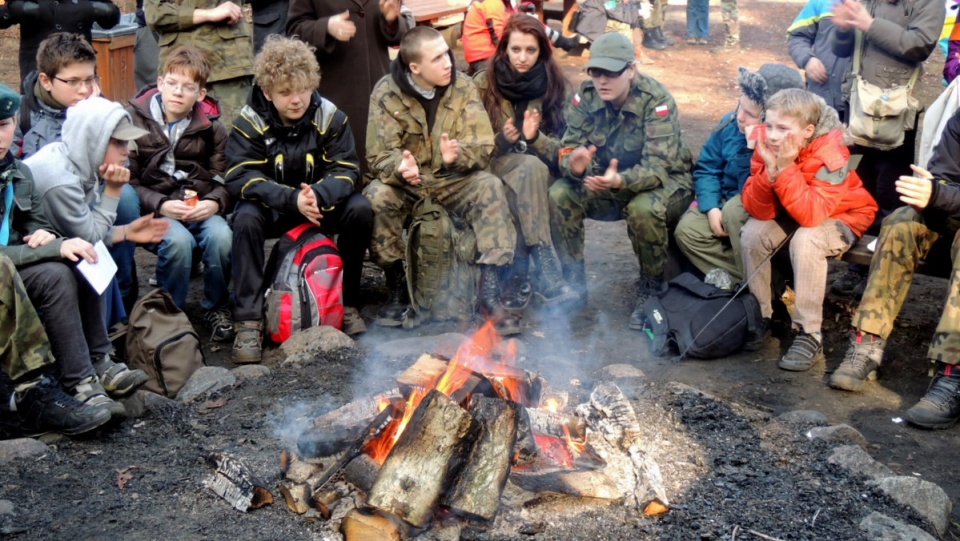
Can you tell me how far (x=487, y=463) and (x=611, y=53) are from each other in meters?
3.36

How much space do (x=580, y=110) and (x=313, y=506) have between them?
3731mm

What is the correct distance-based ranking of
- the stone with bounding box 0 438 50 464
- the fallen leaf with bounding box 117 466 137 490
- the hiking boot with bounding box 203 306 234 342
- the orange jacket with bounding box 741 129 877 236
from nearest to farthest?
1. the fallen leaf with bounding box 117 466 137 490
2. the stone with bounding box 0 438 50 464
3. the orange jacket with bounding box 741 129 877 236
4. the hiking boot with bounding box 203 306 234 342

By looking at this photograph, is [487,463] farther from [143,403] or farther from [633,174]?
[633,174]

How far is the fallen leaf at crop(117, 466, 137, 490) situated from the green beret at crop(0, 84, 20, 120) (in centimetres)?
181

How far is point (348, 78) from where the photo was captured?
7527 millimetres

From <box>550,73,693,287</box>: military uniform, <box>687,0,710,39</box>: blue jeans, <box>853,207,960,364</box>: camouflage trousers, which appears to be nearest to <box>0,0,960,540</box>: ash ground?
<box>853,207,960,364</box>: camouflage trousers

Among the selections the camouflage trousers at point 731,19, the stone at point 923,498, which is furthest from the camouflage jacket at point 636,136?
the camouflage trousers at point 731,19

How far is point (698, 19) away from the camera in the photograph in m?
14.8

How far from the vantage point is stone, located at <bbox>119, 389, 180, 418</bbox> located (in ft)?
16.3

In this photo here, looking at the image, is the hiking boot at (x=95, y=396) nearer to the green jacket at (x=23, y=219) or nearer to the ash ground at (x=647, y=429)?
the ash ground at (x=647, y=429)

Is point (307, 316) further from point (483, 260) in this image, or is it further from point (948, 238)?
point (948, 238)

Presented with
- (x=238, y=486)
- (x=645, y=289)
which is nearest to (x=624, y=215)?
(x=645, y=289)

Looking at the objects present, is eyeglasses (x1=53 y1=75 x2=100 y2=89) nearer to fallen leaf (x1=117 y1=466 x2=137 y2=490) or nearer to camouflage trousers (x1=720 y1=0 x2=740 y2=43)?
fallen leaf (x1=117 y1=466 x2=137 y2=490)

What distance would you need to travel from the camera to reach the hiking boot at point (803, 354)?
19.1 ft
